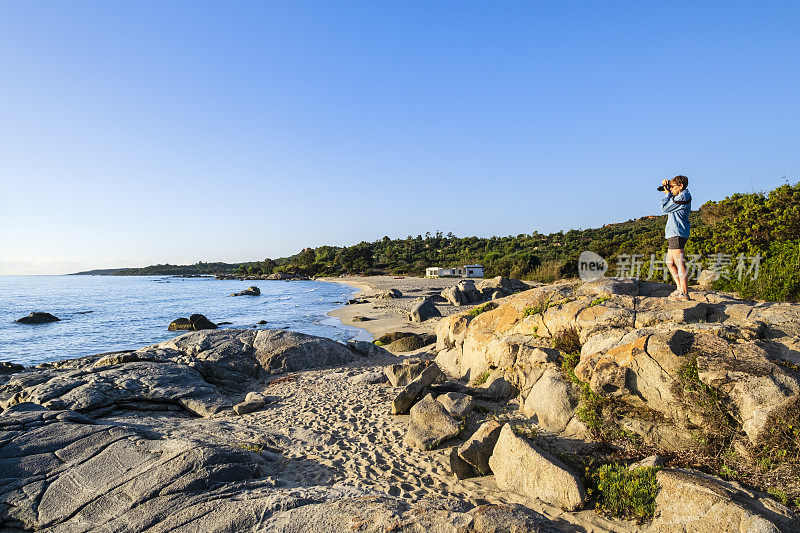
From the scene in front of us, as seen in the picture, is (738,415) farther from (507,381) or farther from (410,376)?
(410,376)

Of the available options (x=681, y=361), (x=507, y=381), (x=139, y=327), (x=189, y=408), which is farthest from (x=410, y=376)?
(x=139, y=327)

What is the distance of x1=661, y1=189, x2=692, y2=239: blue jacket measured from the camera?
807 cm

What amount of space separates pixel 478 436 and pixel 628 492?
2.34 m

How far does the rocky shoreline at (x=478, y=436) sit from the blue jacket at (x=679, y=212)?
157 centimetres

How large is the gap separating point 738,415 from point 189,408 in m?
12.3

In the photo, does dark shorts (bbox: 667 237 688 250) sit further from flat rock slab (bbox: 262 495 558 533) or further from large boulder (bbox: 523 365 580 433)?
flat rock slab (bbox: 262 495 558 533)

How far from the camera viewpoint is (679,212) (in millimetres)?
8117

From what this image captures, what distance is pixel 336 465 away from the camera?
23.6 feet

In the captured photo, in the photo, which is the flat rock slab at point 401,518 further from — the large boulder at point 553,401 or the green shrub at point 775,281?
the green shrub at point 775,281

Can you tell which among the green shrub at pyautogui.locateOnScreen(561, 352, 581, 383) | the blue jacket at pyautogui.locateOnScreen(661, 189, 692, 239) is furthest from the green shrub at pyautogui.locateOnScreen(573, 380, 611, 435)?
the blue jacket at pyautogui.locateOnScreen(661, 189, 692, 239)

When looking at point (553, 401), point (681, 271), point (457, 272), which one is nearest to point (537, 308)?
point (553, 401)

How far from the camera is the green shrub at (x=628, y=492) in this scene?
498cm

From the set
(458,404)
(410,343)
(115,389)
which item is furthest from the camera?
(410,343)

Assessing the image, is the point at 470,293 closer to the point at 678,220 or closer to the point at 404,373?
the point at 404,373
